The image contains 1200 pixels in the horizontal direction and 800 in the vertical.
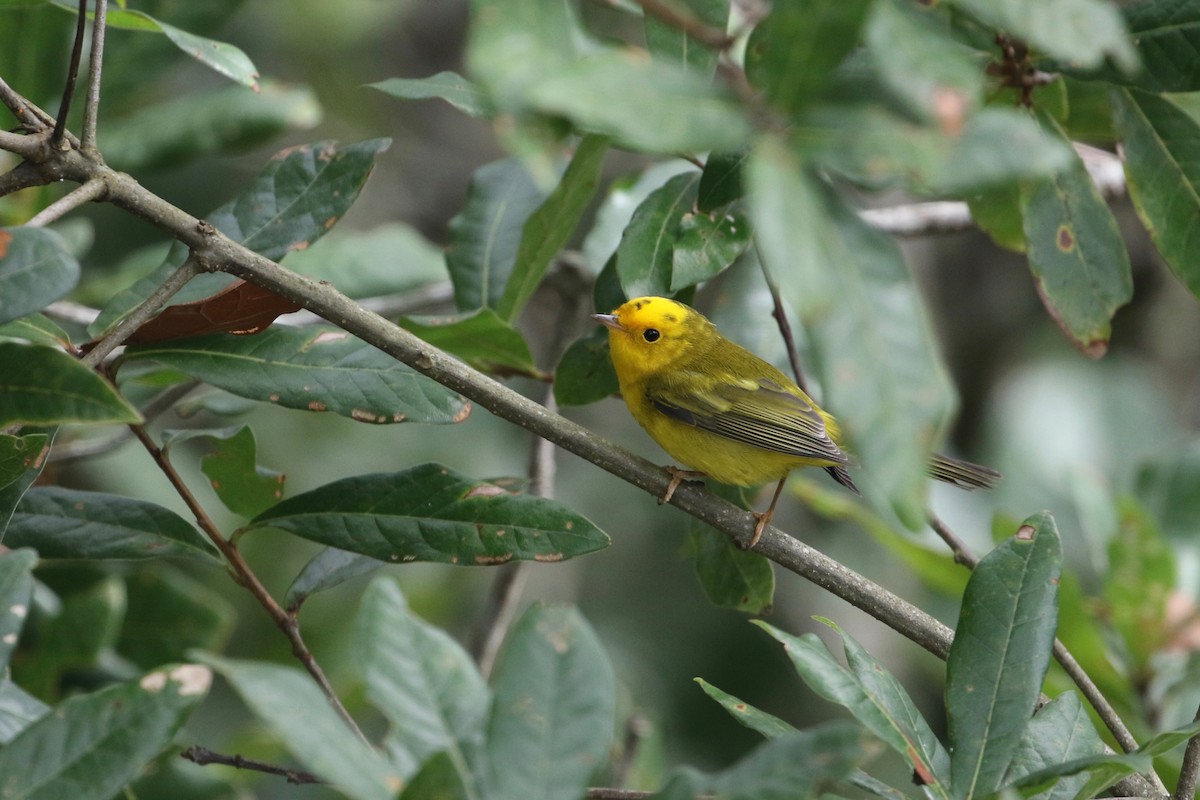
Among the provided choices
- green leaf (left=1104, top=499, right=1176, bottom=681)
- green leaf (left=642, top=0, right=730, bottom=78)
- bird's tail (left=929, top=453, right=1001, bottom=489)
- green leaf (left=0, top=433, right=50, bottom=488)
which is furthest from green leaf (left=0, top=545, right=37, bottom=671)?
green leaf (left=1104, top=499, right=1176, bottom=681)

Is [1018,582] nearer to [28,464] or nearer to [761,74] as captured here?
[761,74]

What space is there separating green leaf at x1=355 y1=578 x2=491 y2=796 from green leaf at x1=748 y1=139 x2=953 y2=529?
0.50 metres

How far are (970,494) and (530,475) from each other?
9.75ft

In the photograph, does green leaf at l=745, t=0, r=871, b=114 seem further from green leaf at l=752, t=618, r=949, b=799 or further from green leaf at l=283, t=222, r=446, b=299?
green leaf at l=283, t=222, r=446, b=299

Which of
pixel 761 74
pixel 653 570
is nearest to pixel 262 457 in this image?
pixel 653 570

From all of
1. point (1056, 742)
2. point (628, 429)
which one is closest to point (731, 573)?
point (1056, 742)

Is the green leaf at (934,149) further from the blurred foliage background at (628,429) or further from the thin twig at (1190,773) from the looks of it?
the blurred foliage background at (628,429)

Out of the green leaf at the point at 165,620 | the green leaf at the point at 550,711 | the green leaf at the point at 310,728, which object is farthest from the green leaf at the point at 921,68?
the green leaf at the point at 165,620

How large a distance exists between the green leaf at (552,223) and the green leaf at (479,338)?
17 centimetres

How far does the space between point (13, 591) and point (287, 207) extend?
0.89 m

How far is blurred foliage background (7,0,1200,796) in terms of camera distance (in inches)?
142

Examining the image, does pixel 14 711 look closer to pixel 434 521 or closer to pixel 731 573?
pixel 434 521

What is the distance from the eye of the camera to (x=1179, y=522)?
3822 mm

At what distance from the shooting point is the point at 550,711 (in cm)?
121
